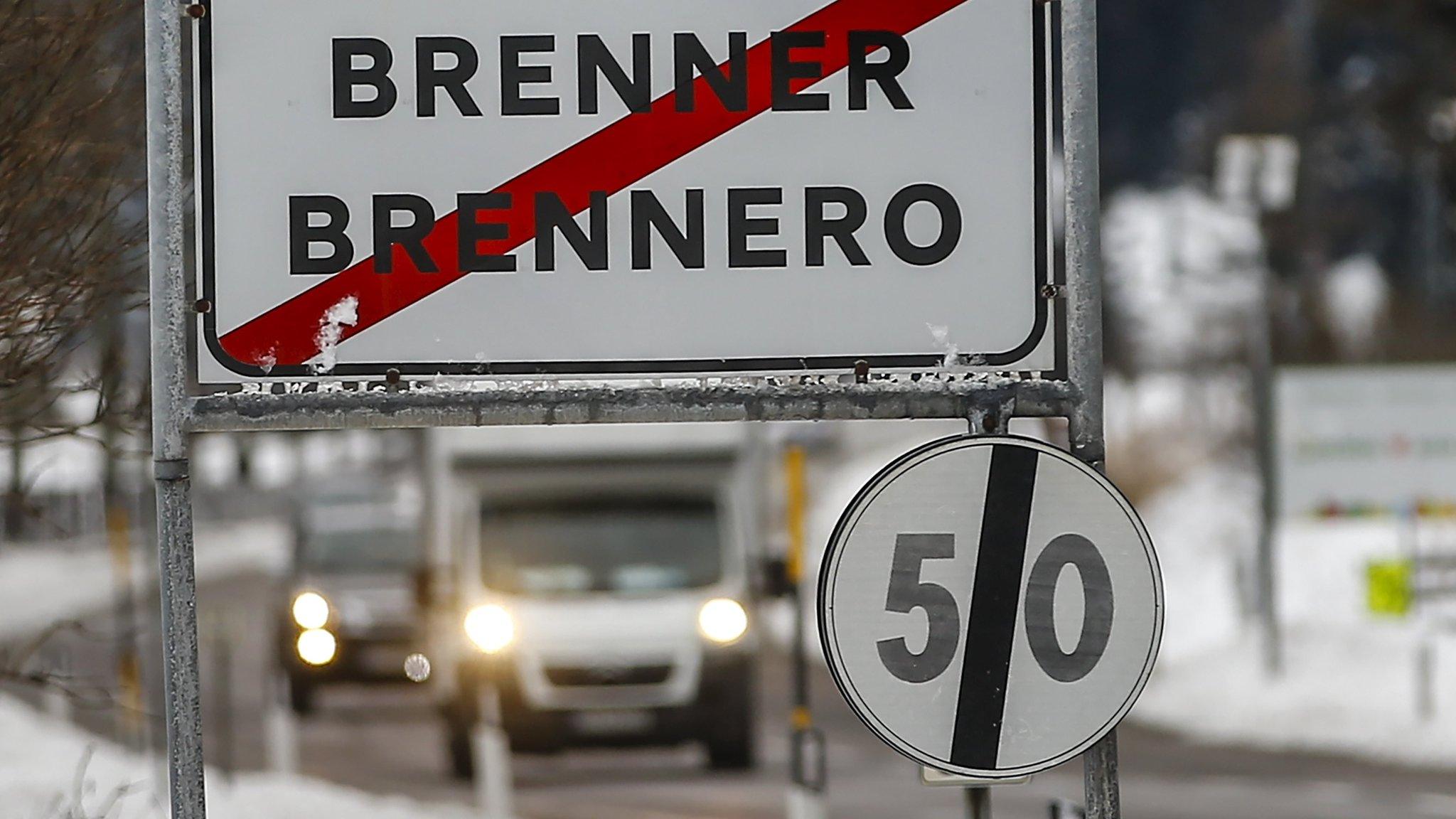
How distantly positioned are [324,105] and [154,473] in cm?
65

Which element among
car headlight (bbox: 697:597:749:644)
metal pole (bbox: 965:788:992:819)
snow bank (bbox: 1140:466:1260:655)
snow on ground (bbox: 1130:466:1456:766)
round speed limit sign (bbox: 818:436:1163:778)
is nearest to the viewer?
round speed limit sign (bbox: 818:436:1163:778)

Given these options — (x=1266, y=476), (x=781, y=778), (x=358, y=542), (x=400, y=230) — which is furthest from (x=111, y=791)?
(x=1266, y=476)

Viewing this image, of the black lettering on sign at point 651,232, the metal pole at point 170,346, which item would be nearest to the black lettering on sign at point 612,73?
the black lettering on sign at point 651,232

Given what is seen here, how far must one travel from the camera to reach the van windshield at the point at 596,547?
51.3ft

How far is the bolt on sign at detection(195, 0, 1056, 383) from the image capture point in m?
3.61

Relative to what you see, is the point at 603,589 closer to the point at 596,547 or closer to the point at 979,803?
the point at 596,547

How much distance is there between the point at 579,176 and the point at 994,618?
974 mm

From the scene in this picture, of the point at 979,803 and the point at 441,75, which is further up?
the point at 441,75

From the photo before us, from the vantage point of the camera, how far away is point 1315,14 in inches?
1874

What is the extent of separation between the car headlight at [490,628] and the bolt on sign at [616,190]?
12.1 m

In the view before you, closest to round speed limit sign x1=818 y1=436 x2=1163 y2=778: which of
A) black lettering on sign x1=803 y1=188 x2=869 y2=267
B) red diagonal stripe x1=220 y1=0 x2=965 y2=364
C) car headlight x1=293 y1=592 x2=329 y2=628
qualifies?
black lettering on sign x1=803 y1=188 x2=869 y2=267

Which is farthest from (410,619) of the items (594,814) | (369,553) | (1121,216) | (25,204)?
(1121,216)

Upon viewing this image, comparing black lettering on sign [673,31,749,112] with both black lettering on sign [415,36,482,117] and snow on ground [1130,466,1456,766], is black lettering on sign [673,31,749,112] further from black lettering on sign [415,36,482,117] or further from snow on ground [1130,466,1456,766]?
snow on ground [1130,466,1456,766]

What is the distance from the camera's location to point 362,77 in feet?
11.9
